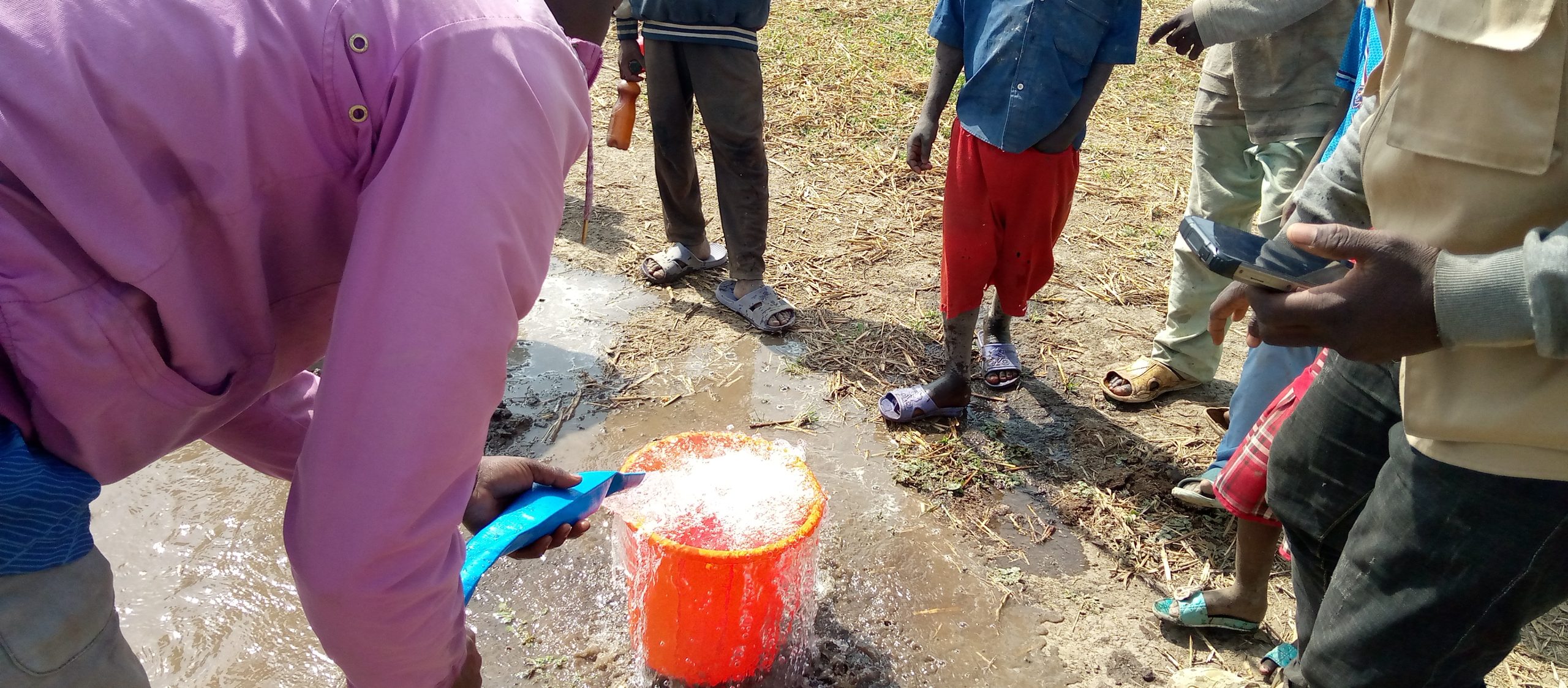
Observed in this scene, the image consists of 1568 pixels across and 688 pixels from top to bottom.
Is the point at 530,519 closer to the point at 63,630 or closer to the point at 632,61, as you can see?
the point at 63,630

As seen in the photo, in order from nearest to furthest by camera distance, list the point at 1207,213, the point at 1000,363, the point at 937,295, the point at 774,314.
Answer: the point at 1207,213, the point at 1000,363, the point at 774,314, the point at 937,295

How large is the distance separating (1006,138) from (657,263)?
6.29 feet

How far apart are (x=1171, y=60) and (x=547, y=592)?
6.98 metres

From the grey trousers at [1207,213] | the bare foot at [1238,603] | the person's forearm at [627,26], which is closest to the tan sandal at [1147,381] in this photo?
the grey trousers at [1207,213]

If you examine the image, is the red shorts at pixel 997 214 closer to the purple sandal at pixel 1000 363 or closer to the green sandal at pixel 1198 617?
the purple sandal at pixel 1000 363

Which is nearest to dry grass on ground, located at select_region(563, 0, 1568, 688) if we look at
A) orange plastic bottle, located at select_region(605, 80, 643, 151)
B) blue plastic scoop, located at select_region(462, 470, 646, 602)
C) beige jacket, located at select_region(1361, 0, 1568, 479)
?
orange plastic bottle, located at select_region(605, 80, 643, 151)

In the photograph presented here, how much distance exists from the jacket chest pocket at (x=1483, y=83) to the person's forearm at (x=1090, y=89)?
164cm

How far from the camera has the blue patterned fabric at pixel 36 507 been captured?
108 cm

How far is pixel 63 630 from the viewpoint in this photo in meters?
1.14

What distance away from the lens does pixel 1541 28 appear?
1.35 m

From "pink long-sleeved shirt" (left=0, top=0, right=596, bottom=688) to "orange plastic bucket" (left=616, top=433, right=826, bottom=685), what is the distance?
37.0 inches

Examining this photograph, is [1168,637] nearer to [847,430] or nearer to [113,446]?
[847,430]

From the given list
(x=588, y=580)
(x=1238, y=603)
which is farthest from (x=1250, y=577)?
(x=588, y=580)

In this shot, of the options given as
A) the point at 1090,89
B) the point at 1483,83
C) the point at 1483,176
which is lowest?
the point at 1090,89
